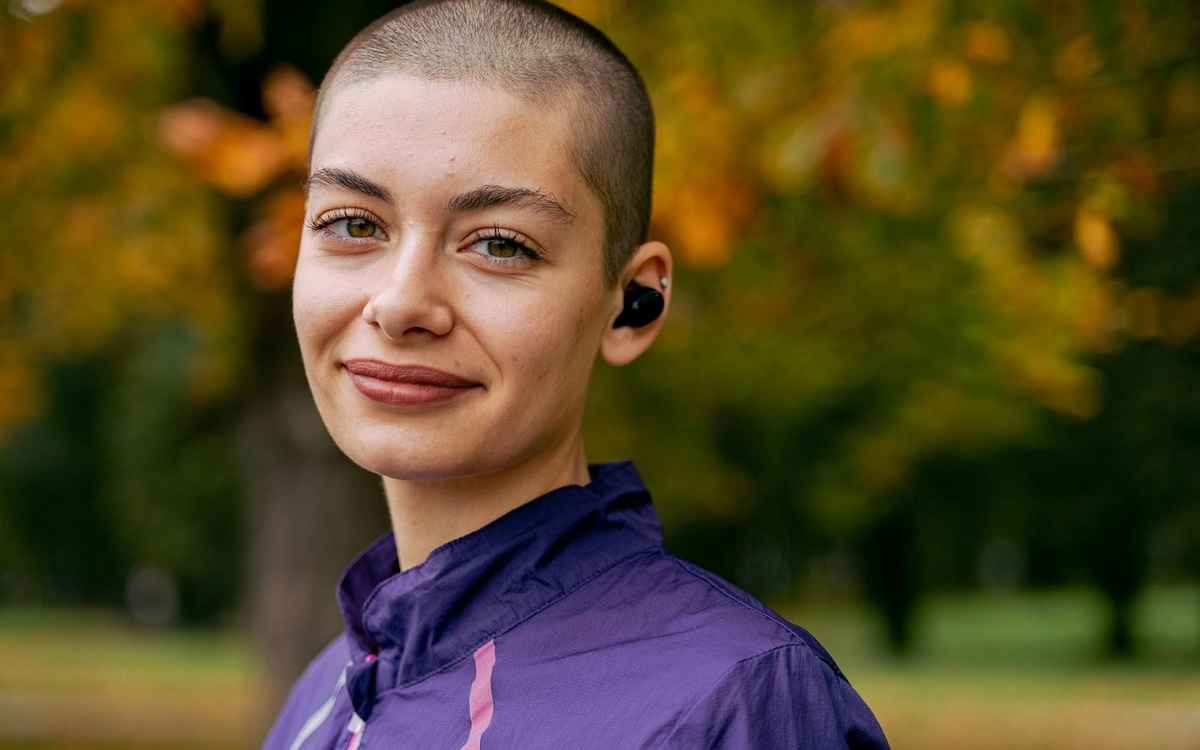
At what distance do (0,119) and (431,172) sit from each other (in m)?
6.23

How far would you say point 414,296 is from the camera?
62.8 inches

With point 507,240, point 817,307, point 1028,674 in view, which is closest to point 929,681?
point 1028,674

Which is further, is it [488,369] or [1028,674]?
[1028,674]

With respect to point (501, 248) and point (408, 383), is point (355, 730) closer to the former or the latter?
point (408, 383)

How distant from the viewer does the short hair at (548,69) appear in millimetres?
1658

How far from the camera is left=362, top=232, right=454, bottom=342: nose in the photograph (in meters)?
1.60

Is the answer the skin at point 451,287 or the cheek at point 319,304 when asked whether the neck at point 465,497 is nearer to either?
the skin at point 451,287

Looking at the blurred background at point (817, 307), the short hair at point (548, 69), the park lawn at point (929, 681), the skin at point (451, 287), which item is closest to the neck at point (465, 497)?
the skin at point (451, 287)

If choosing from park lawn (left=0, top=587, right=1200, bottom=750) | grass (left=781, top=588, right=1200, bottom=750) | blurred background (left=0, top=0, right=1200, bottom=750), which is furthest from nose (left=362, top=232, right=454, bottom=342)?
grass (left=781, top=588, right=1200, bottom=750)

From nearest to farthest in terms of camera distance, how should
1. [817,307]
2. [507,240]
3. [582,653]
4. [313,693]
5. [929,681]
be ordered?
[582,653], [507,240], [313,693], [817,307], [929,681]

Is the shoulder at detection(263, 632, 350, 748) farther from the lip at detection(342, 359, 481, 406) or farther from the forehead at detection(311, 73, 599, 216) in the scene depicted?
the forehead at detection(311, 73, 599, 216)

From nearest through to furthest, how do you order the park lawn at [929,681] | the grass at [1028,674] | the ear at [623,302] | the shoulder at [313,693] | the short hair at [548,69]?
the short hair at [548,69] < the ear at [623,302] < the shoulder at [313,693] < the grass at [1028,674] < the park lawn at [929,681]

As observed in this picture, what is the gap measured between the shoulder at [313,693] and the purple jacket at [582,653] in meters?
0.21

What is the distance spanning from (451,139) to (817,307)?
641 centimetres
